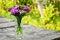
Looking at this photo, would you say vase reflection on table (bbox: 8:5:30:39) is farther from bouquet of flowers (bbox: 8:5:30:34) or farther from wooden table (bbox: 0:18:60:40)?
wooden table (bbox: 0:18:60:40)

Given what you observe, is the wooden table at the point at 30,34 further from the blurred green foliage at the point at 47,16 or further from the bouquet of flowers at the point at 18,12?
the blurred green foliage at the point at 47,16

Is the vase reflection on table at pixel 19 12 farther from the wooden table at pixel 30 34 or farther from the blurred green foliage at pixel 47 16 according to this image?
the blurred green foliage at pixel 47 16

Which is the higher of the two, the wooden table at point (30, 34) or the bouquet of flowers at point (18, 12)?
the bouquet of flowers at point (18, 12)

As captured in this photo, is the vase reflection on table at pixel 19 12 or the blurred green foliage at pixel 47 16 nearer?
the vase reflection on table at pixel 19 12

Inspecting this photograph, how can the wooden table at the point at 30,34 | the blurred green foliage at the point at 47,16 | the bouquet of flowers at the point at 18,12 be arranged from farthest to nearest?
the blurred green foliage at the point at 47,16
the wooden table at the point at 30,34
the bouquet of flowers at the point at 18,12

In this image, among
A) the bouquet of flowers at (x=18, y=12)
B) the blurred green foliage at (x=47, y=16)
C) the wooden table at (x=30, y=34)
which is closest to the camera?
the bouquet of flowers at (x=18, y=12)

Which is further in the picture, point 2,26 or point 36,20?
point 36,20

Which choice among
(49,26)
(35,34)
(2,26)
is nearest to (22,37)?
(35,34)

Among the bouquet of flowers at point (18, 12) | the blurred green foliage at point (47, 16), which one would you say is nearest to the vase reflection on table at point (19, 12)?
the bouquet of flowers at point (18, 12)

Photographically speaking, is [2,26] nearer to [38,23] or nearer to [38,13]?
[38,23]

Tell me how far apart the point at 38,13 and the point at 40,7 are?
216 mm

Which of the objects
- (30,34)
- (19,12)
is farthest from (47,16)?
(19,12)

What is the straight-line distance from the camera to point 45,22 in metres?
4.57

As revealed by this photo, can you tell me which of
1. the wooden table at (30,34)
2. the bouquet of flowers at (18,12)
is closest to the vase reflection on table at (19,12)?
the bouquet of flowers at (18,12)
